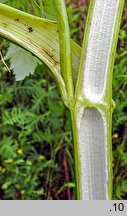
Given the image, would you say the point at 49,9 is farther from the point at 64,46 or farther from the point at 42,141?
the point at 42,141

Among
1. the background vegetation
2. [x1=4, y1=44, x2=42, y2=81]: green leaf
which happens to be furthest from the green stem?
the background vegetation

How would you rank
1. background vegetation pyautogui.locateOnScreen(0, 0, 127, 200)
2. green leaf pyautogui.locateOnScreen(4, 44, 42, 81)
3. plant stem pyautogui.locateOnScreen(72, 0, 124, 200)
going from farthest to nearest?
background vegetation pyautogui.locateOnScreen(0, 0, 127, 200) < green leaf pyautogui.locateOnScreen(4, 44, 42, 81) < plant stem pyautogui.locateOnScreen(72, 0, 124, 200)

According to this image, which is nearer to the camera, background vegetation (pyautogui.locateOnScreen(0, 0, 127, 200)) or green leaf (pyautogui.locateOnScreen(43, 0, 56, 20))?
green leaf (pyautogui.locateOnScreen(43, 0, 56, 20))

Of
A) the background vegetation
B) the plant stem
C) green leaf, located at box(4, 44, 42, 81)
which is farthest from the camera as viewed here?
the background vegetation

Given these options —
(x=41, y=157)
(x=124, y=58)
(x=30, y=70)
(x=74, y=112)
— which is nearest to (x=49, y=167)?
(x=41, y=157)

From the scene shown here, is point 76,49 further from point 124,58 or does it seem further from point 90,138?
point 124,58

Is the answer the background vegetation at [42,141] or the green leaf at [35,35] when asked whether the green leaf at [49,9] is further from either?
the background vegetation at [42,141]

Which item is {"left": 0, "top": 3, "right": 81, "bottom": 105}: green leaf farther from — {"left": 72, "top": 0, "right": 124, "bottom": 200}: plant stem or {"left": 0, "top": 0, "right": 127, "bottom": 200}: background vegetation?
{"left": 0, "top": 0, "right": 127, "bottom": 200}: background vegetation

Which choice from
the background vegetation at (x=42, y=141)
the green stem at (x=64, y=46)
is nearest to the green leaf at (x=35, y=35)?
the green stem at (x=64, y=46)
